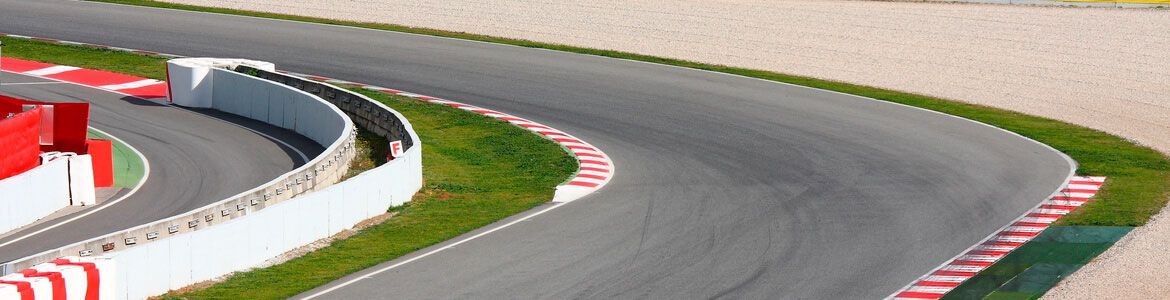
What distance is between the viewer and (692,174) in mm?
26344

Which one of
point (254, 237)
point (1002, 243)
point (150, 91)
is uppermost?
point (1002, 243)

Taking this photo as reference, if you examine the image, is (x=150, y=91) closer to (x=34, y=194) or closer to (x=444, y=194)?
(x=34, y=194)

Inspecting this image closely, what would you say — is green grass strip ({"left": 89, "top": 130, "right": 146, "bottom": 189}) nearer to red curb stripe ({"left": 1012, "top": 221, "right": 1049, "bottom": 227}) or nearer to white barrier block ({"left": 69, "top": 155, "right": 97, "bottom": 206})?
white barrier block ({"left": 69, "top": 155, "right": 97, "bottom": 206})

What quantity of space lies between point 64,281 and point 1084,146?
21.2 meters

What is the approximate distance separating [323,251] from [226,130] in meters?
11.8

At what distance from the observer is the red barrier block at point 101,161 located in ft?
82.8

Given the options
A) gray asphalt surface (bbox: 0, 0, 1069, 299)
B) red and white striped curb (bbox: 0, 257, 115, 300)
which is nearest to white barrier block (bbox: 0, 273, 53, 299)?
red and white striped curb (bbox: 0, 257, 115, 300)

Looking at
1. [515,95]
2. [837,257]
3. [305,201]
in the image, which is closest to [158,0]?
[515,95]

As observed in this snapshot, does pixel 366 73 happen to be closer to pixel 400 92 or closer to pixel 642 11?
pixel 400 92

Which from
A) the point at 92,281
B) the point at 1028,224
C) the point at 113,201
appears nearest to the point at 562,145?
the point at 113,201

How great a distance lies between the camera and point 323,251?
799 inches

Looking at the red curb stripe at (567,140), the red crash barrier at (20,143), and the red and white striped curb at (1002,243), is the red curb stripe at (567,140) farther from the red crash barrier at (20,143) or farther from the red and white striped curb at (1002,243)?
the red crash barrier at (20,143)

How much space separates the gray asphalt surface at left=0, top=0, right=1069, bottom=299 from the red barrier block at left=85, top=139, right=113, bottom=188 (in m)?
8.17

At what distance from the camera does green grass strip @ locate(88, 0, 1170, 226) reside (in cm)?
2364
